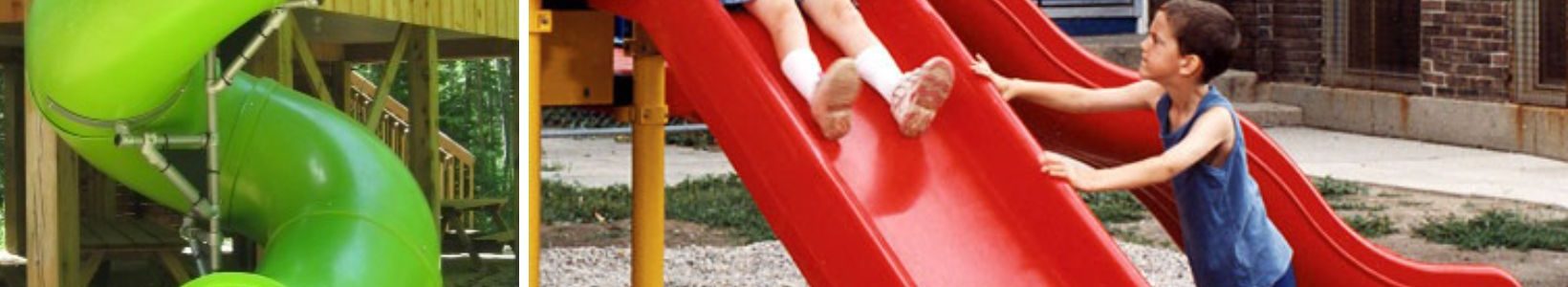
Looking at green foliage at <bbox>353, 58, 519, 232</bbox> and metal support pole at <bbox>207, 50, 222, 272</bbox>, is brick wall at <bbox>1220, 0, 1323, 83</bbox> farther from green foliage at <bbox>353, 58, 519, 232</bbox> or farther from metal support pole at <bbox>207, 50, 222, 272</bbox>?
metal support pole at <bbox>207, 50, 222, 272</bbox>

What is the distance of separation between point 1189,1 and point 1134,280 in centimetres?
60

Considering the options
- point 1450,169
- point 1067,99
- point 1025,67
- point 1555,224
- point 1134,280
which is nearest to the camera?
point 1134,280

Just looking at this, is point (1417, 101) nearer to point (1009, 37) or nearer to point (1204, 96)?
point (1009, 37)

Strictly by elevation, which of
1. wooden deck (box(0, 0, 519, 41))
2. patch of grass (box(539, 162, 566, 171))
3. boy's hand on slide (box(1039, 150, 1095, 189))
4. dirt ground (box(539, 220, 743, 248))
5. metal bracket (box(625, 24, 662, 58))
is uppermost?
wooden deck (box(0, 0, 519, 41))

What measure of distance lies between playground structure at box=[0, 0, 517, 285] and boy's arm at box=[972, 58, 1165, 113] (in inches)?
50.8

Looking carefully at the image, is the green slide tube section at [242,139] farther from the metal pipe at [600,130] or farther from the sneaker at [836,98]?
the metal pipe at [600,130]

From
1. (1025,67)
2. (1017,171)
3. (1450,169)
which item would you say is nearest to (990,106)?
(1017,171)

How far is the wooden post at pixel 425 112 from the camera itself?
14.7ft

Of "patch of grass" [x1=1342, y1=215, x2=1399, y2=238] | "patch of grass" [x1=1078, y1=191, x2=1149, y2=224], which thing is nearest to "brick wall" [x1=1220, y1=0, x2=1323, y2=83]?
"patch of grass" [x1=1078, y1=191, x2=1149, y2=224]

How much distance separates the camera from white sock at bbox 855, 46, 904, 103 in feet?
17.6

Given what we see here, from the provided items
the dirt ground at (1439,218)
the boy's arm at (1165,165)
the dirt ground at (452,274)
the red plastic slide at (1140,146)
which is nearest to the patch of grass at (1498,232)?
the dirt ground at (1439,218)

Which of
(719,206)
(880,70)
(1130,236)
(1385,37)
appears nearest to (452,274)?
(880,70)

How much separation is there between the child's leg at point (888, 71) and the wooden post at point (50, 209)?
1641 mm

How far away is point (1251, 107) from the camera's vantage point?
13.2 m
